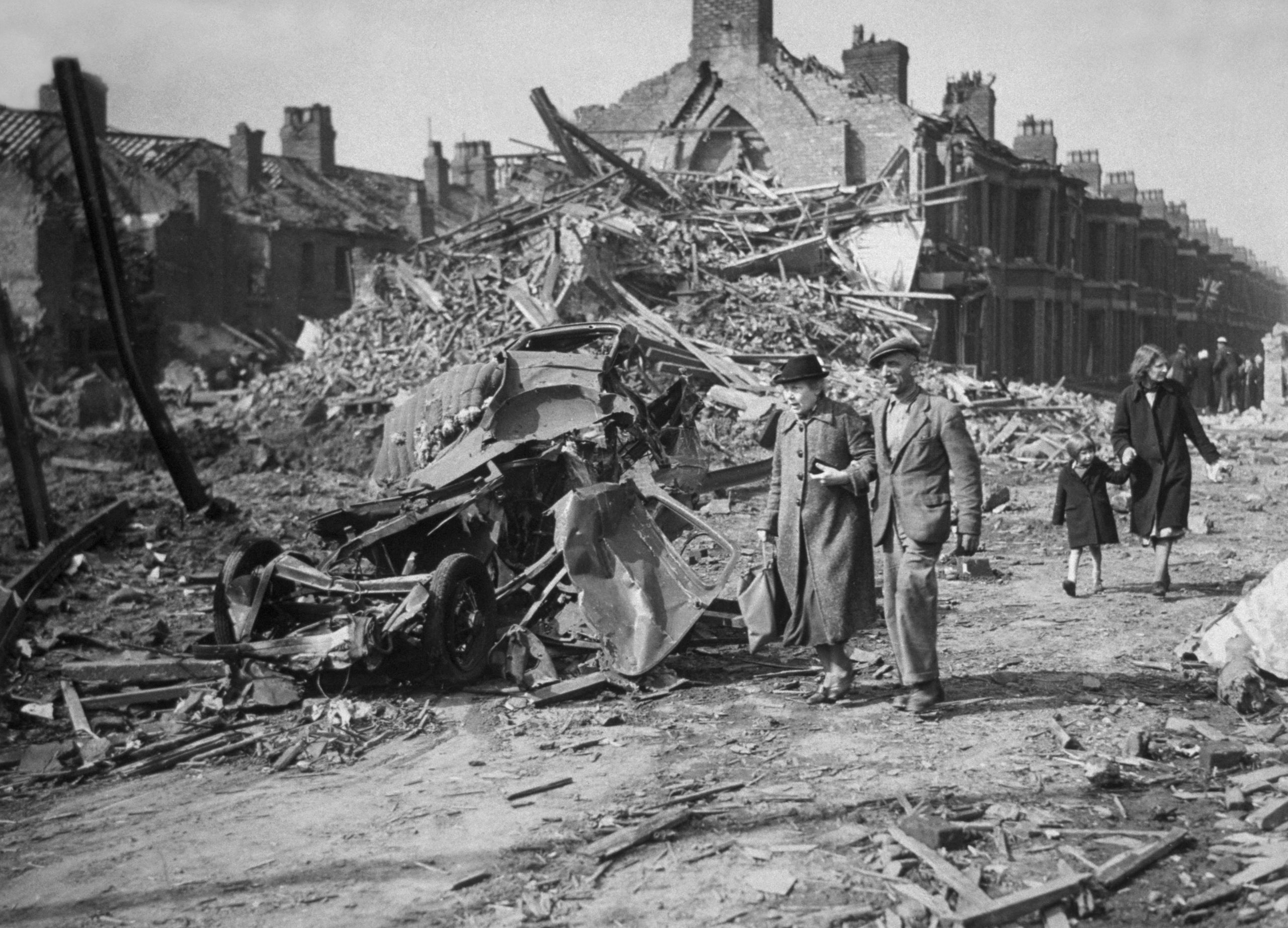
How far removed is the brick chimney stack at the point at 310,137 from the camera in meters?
48.5

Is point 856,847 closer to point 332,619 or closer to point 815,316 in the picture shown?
point 332,619

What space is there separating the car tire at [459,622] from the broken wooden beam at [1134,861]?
13.2 feet

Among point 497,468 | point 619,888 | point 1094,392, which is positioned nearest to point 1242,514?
point 497,468

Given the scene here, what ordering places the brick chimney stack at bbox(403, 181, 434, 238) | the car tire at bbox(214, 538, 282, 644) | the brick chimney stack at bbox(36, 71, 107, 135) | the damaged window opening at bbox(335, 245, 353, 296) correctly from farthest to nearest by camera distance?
the brick chimney stack at bbox(403, 181, 434, 238) < the damaged window opening at bbox(335, 245, 353, 296) < the brick chimney stack at bbox(36, 71, 107, 135) < the car tire at bbox(214, 538, 282, 644)

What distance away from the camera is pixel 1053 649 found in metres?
8.10

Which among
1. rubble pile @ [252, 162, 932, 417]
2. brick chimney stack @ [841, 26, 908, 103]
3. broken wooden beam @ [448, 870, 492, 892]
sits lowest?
broken wooden beam @ [448, 870, 492, 892]

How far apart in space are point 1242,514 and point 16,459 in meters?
14.2

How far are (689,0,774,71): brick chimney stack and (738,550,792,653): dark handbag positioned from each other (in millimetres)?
27776

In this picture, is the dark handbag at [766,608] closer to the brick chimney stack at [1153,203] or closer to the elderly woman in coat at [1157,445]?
the elderly woman in coat at [1157,445]

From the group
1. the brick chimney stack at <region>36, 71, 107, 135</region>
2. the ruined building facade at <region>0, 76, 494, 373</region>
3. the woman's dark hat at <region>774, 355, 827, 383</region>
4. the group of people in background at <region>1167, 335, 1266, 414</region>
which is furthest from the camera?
the brick chimney stack at <region>36, 71, 107, 135</region>

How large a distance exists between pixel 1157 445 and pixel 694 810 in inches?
233

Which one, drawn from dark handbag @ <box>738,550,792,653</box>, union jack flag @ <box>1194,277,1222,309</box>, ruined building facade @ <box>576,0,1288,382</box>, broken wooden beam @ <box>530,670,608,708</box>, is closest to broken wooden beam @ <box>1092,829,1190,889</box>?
dark handbag @ <box>738,550,792,653</box>

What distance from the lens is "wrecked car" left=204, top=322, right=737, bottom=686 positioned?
7258 millimetres

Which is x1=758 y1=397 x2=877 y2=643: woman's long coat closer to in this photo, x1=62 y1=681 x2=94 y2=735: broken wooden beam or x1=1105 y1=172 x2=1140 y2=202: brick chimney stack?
x1=62 y1=681 x2=94 y2=735: broken wooden beam
